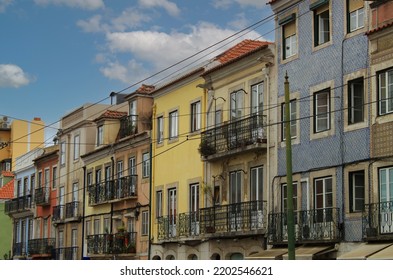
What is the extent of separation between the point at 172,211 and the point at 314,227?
7.09 metres

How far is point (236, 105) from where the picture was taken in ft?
87.4

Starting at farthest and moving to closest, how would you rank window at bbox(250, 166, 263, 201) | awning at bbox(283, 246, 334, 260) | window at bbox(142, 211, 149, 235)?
1. window at bbox(142, 211, 149, 235)
2. window at bbox(250, 166, 263, 201)
3. awning at bbox(283, 246, 334, 260)

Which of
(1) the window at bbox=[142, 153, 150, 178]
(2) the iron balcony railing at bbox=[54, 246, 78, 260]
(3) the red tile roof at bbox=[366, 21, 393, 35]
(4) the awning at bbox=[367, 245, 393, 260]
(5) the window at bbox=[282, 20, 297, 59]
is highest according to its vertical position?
(5) the window at bbox=[282, 20, 297, 59]

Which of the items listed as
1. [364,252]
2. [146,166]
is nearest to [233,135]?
[146,166]

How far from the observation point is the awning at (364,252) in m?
19.9

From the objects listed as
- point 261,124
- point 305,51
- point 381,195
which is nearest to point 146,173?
point 261,124

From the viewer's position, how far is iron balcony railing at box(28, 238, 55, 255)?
3952 centimetres

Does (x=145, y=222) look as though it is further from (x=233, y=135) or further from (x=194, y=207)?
(x=233, y=135)

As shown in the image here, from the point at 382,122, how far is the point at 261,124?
17.0 ft

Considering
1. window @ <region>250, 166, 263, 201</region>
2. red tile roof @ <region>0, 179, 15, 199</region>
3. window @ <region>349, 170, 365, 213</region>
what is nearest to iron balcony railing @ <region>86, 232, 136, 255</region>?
window @ <region>250, 166, 263, 201</region>

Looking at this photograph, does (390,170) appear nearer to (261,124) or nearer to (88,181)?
(261,124)

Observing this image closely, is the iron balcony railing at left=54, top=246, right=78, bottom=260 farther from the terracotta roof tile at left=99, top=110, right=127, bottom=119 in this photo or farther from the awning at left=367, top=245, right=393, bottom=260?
the awning at left=367, top=245, right=393, bottom=260

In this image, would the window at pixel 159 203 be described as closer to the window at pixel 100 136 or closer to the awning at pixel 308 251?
the window at pixel 100 136

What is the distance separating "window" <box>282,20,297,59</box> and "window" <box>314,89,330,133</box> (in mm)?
1784
